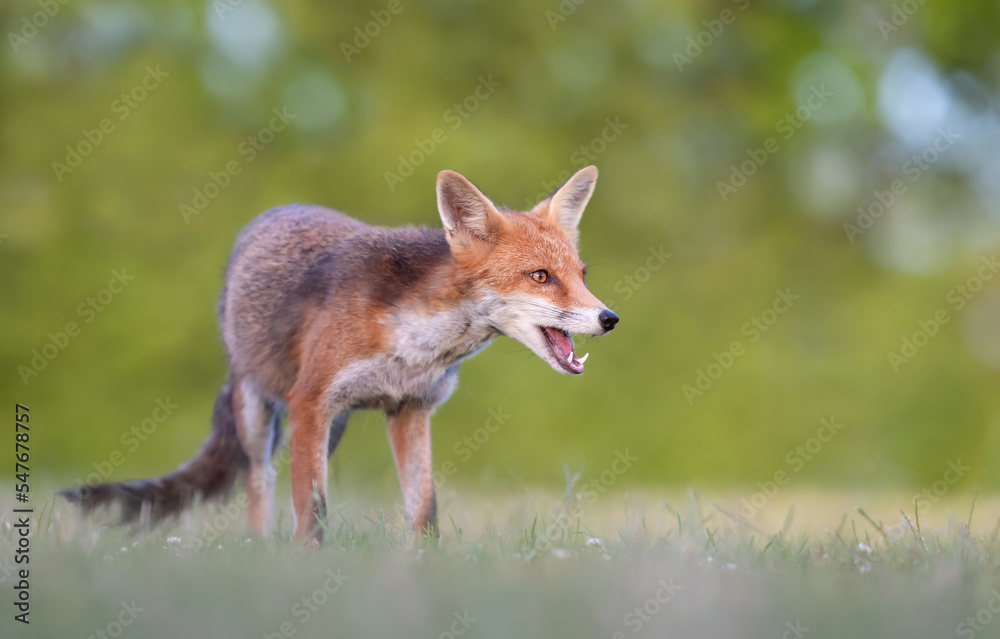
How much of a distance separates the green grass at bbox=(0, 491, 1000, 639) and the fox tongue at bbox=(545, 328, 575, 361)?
818 millimetres

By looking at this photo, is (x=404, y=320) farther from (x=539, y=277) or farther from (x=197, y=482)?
(x=197, y=482)

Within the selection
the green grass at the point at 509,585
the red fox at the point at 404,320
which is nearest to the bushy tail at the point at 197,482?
the red fox at the point at 404,320

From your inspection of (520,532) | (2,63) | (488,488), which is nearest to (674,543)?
(520,532)

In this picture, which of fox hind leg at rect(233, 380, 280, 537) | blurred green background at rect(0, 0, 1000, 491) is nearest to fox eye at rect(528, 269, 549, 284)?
fox hind leg at rect(233, 380, 280, 537)

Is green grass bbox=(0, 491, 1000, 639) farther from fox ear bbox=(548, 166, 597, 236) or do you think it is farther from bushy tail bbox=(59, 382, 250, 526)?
fox ear bbox=(548, 166, 597, 236)

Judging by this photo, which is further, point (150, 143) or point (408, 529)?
point (150, 143)

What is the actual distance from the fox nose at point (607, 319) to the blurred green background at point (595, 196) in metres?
6.70

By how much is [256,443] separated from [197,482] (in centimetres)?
61

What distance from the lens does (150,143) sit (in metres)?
11.5

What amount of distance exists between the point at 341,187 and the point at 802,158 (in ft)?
20.4

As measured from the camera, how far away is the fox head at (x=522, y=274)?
15.1 feet

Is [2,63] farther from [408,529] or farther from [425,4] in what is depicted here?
[408,529]

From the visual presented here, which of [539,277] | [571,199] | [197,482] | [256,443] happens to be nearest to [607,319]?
[539,277]

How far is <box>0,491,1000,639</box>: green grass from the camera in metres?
2.81
